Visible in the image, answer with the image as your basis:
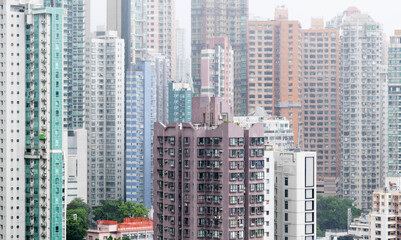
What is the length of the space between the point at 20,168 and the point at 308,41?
286 ft

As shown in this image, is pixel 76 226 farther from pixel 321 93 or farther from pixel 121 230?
pixel 321 93

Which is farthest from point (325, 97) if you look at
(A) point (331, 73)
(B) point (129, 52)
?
(B) point (129, 52)

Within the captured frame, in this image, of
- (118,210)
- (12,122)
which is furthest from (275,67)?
(12,122)

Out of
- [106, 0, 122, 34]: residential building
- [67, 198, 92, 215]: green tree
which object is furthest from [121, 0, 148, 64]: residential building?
[67, 198, 92, 215]: green tree

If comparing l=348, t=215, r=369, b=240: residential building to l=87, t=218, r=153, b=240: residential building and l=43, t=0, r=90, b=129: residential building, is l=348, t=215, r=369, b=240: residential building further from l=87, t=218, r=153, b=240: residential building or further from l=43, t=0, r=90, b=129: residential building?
l=43, t=0, r=90, b=129: residential building

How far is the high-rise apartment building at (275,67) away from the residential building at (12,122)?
246ft

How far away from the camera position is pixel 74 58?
15662cm


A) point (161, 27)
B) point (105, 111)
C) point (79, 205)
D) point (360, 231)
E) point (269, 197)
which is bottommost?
point (360, 231)

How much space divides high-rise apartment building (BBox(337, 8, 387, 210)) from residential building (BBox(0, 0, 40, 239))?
251 ft

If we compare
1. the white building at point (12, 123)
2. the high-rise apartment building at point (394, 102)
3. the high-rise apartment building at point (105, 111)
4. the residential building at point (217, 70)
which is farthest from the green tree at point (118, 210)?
the high-rise apartment building at point (394, 102)

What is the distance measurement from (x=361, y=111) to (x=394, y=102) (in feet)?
46.7

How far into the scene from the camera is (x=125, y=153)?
508ft

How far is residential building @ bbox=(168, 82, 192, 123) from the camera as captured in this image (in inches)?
6063

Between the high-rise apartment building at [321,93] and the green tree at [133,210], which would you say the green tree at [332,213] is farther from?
the green tree at [133,210]
